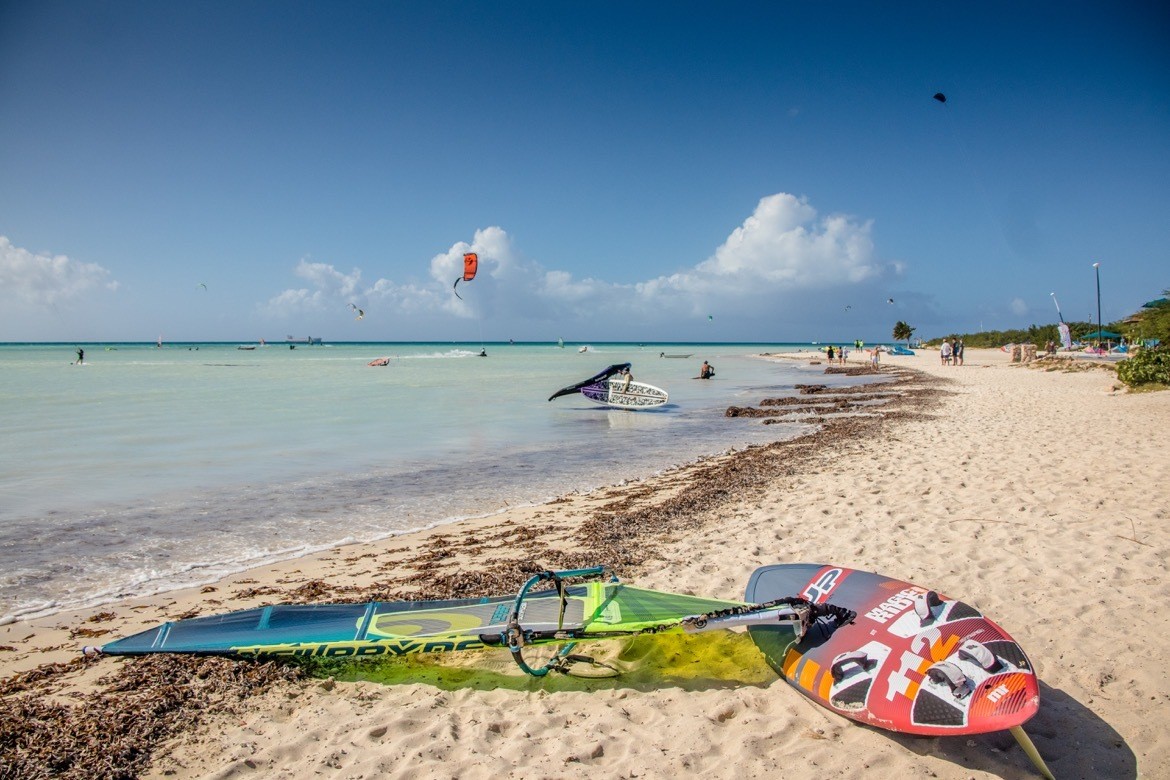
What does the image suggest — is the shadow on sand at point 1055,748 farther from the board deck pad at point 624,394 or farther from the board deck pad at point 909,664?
the board deck pad at point 624,394

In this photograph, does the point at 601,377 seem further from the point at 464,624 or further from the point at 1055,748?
the point at 1055,748

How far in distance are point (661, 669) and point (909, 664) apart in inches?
58.7

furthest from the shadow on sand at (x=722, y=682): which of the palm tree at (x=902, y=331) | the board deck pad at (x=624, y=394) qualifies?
the palm tree at (x=902, y=331)

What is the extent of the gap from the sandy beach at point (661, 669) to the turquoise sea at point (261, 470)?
958 mm

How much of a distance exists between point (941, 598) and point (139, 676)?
4.94 m

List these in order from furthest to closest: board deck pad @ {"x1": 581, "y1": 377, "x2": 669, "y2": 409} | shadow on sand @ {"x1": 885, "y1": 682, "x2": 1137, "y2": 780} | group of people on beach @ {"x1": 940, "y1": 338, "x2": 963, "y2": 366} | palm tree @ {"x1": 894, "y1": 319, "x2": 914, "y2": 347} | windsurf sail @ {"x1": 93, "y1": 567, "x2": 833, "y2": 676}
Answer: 1. palm tree @ {"x1": 894, "y1": 319, "x2": 914, "y2": 347}
2. group of people on beach @ {"x1": 940, "y1": 338, "x2": 963, "y2": 366}
3. board deck pad @ {"x1": 581, "y1": 377, "x2": 669, "y2": 409}
4. windsurf sail @ {"x1": 93, "y1": 567, "x2": 833, "y2": 676}
5. shadow on sand @ {"x1": 885, "y1": 682, "x2": 1137, "y2": 780}

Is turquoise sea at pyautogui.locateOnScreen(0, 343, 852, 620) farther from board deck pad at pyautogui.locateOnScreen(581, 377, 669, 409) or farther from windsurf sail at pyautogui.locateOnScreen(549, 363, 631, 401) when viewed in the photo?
windsurf sail at pyautogui.locateOnScreen(549, 363, 631, 401)

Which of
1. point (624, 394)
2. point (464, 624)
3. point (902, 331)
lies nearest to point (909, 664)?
point (464, 624)

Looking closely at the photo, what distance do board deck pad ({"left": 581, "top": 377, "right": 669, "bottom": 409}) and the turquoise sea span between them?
53 cm


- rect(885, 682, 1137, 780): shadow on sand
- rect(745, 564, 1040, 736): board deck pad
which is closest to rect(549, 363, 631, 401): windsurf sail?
rect(745, 564, 1040, 736): board deck pad

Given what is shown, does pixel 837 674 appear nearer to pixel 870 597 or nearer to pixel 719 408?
pixel 870 597

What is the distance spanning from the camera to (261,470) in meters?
11.4

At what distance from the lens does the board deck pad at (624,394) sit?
21734 mm

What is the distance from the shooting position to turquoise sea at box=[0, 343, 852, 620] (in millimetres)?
6922
